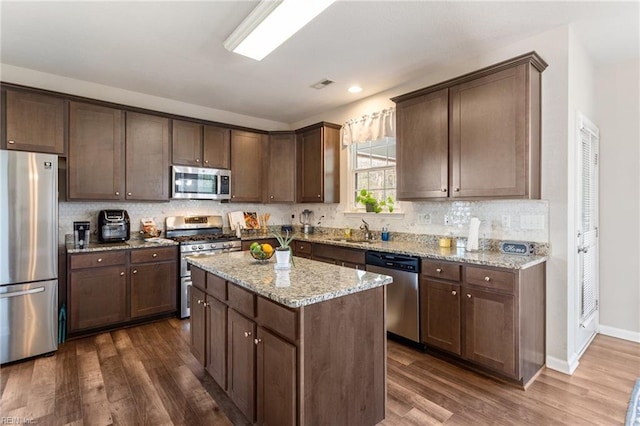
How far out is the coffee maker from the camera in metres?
5.10

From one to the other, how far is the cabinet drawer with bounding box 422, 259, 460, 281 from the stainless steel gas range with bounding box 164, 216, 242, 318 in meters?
2.48

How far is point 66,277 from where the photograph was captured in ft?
10.4

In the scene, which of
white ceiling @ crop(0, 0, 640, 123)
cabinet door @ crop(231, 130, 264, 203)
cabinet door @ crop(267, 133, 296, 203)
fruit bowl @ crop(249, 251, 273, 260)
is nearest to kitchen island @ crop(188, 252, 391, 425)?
fruit bowl @ crop(249, 251, 273, 260)

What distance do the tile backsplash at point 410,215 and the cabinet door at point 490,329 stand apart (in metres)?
0.75

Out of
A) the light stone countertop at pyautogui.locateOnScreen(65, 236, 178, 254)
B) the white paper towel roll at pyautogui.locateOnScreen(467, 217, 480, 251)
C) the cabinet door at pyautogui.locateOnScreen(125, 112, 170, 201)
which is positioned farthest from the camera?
the cabinet door at pyautogui.locateOnScreen(125, 112, 170, 201)

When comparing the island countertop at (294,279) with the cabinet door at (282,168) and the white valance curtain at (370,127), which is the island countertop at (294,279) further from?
the cabinet door at (282,168)

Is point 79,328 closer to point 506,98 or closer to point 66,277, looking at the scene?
point 66,277

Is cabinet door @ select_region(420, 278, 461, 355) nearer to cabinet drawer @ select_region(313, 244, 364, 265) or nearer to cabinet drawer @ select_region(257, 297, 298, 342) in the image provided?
cabinet drawer @ select_region(313, 244, 364, 265)

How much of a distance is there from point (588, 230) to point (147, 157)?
470cm

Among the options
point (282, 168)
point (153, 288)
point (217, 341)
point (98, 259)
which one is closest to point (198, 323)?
point (217, 341)

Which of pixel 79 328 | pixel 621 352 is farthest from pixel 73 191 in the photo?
pixel 621 352

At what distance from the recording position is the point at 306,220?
5.25 meters

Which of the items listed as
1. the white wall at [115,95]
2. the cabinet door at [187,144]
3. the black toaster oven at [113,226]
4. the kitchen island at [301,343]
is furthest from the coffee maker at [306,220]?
the kitchen island at [301,343]

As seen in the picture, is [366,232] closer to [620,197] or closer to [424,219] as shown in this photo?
[424,219]
